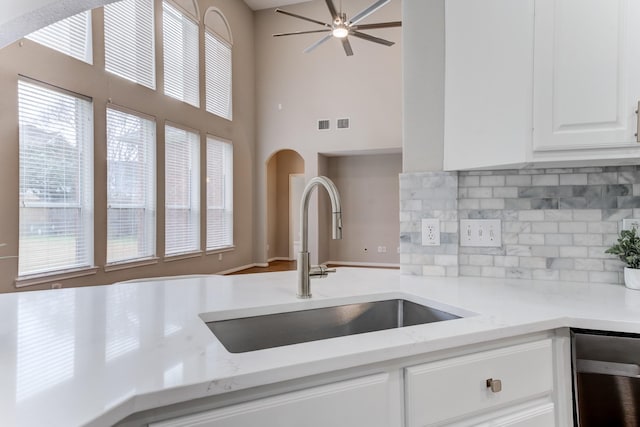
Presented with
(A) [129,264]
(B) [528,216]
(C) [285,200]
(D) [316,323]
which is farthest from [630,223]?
(C) [285,200]

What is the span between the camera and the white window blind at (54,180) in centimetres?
366

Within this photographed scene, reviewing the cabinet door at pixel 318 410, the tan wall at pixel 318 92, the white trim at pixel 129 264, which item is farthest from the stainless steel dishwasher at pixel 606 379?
the tan wall at pixel 318 92

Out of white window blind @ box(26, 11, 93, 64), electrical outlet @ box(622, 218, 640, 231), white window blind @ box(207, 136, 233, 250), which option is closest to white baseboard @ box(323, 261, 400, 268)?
white window blind @ box(207, 136, 233, 250)

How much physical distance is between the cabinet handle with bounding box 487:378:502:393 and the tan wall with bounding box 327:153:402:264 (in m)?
6.96

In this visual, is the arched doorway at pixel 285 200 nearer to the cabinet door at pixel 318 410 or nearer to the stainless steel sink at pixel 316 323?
the stainless steel sink at pixel 316 323

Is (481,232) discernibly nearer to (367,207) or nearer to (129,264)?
(129,264)

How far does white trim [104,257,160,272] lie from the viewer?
14.7 ft

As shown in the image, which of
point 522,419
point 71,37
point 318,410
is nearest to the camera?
point 318,410

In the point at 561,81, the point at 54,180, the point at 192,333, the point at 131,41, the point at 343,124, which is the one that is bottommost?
the point at 192,333

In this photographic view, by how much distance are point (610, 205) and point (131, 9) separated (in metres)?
5.72

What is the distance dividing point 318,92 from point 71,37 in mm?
4515

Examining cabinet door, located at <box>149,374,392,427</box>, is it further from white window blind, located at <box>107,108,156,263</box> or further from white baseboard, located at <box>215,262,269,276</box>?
white baseboard, located at <box>215,262,269,276</box>

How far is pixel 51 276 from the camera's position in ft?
12.5

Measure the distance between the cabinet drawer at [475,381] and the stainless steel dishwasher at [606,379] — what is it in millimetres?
82
